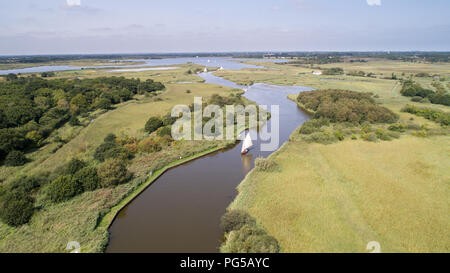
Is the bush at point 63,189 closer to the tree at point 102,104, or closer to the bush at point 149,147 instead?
the bush at point 149,147

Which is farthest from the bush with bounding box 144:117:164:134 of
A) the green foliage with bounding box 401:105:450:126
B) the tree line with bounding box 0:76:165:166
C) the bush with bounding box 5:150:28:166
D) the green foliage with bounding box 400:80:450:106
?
the green foliage with bounding box 400:80:450:106

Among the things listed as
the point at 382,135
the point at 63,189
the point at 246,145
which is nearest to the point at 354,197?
the point at 246,145

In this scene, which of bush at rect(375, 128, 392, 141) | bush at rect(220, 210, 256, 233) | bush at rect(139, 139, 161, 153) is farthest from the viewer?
bush at rect(375, 128, 392, 141)

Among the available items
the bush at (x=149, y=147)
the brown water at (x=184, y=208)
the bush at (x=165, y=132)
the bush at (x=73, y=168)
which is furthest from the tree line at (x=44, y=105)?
the brown water at (x=184, y=208)

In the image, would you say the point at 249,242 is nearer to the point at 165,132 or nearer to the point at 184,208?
the point at 184,208

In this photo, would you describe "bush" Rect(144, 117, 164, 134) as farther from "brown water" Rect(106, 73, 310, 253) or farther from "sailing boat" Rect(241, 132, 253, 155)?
"sailing boat" Rect(241, 132, 253, 155)

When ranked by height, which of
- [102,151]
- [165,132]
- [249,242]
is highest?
[165,132]

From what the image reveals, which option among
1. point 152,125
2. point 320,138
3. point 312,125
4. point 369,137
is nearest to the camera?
point 320,138
